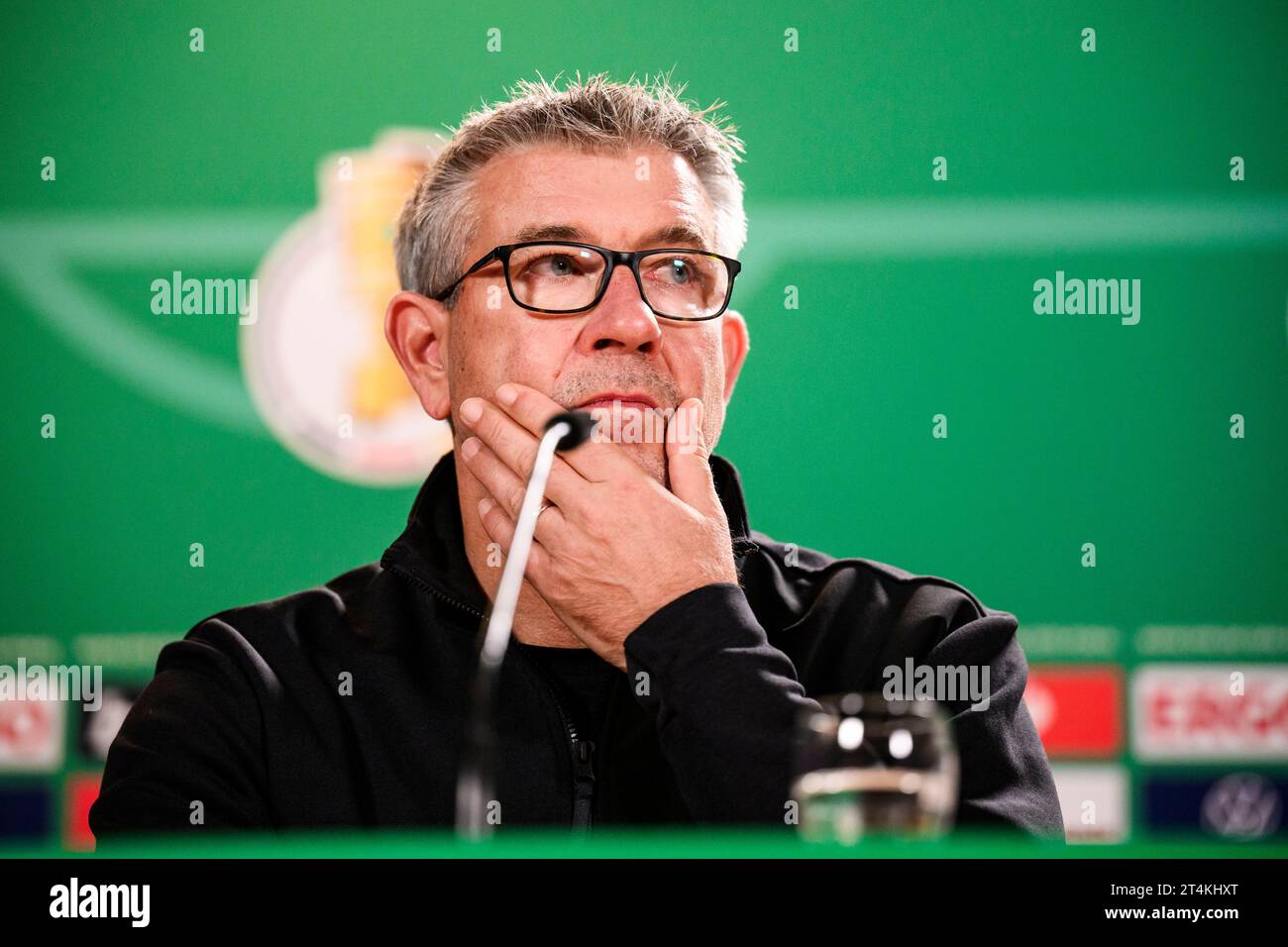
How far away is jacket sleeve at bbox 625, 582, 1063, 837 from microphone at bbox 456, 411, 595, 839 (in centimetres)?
23

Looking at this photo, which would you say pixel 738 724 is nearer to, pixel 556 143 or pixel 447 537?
pixel 447 537

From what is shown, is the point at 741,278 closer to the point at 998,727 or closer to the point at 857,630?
the point at 857,630

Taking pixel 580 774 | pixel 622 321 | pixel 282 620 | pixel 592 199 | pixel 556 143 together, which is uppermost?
pixel 556 143

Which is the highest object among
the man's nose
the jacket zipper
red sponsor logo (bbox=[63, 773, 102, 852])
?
the man's nose

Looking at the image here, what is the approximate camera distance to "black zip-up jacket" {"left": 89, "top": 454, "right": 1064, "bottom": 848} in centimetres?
145

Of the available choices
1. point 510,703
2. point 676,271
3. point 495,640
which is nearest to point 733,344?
point 676,271

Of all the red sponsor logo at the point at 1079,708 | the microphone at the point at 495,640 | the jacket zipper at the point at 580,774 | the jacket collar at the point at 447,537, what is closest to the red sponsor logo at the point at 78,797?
the jacket collar at the point at 447,537

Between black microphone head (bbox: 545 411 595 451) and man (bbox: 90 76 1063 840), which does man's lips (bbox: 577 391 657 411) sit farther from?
black microphone head (bbox: 545 411 595 451)

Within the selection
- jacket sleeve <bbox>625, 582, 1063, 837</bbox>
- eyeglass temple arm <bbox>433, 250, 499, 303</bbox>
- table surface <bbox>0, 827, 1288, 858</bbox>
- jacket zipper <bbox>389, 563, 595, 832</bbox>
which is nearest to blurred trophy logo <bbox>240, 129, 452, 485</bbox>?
eyeglass temple arm <bbox>433, 250, 499, 303</bbox>

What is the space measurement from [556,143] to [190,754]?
3.64 feet

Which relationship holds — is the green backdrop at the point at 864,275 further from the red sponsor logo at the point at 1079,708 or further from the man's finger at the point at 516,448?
the man's finger at the point at 516,448

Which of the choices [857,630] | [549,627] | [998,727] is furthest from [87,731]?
[998,727]

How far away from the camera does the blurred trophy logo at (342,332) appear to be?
2.70m

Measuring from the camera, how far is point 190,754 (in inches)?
68.1
